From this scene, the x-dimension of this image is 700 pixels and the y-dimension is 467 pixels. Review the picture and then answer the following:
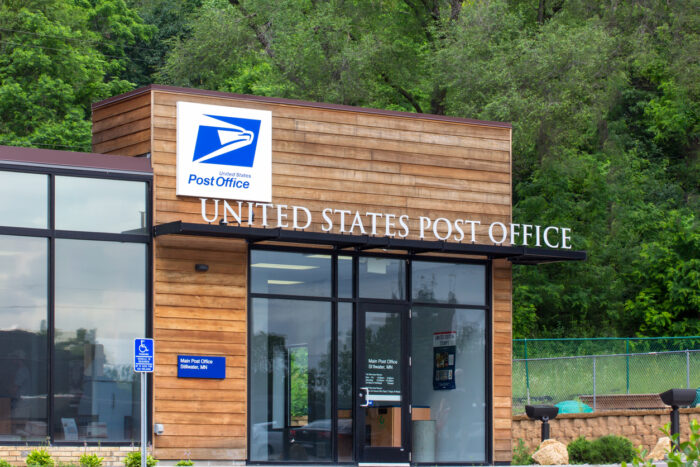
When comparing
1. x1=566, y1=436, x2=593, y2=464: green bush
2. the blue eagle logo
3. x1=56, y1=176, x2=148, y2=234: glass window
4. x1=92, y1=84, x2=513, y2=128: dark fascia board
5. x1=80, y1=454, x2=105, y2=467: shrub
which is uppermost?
x1=92, y1=84, x2=513, y2=128: dark fascia board

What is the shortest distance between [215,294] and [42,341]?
2627mm

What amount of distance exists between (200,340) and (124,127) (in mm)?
3513

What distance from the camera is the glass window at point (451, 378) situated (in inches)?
712

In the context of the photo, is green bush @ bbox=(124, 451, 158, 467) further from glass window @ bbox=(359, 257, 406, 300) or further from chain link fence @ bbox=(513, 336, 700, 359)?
chain link fence @ bbox=(513, 336, 700, 359)

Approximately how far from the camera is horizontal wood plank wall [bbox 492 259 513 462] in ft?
60.5

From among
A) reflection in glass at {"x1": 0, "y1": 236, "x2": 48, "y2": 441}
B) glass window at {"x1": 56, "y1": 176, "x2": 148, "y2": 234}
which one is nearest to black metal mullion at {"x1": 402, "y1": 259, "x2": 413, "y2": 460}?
glass window at {"x1": 56, "y1": 176, "x2": 148, "y2": 234}

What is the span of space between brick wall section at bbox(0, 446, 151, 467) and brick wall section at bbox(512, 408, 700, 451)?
8.31 m

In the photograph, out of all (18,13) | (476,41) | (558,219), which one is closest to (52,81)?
(18,13)

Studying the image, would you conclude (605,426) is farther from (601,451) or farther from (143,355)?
(143,355)

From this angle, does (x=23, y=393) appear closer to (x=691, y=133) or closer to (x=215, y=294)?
(x=215, y=294)

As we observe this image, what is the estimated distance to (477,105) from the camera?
30.5 metres

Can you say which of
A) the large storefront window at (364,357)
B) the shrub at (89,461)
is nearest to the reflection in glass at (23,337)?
the shrub at (89,461)

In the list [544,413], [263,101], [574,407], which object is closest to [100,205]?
[263,101]

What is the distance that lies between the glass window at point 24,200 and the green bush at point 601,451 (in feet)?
31.3
